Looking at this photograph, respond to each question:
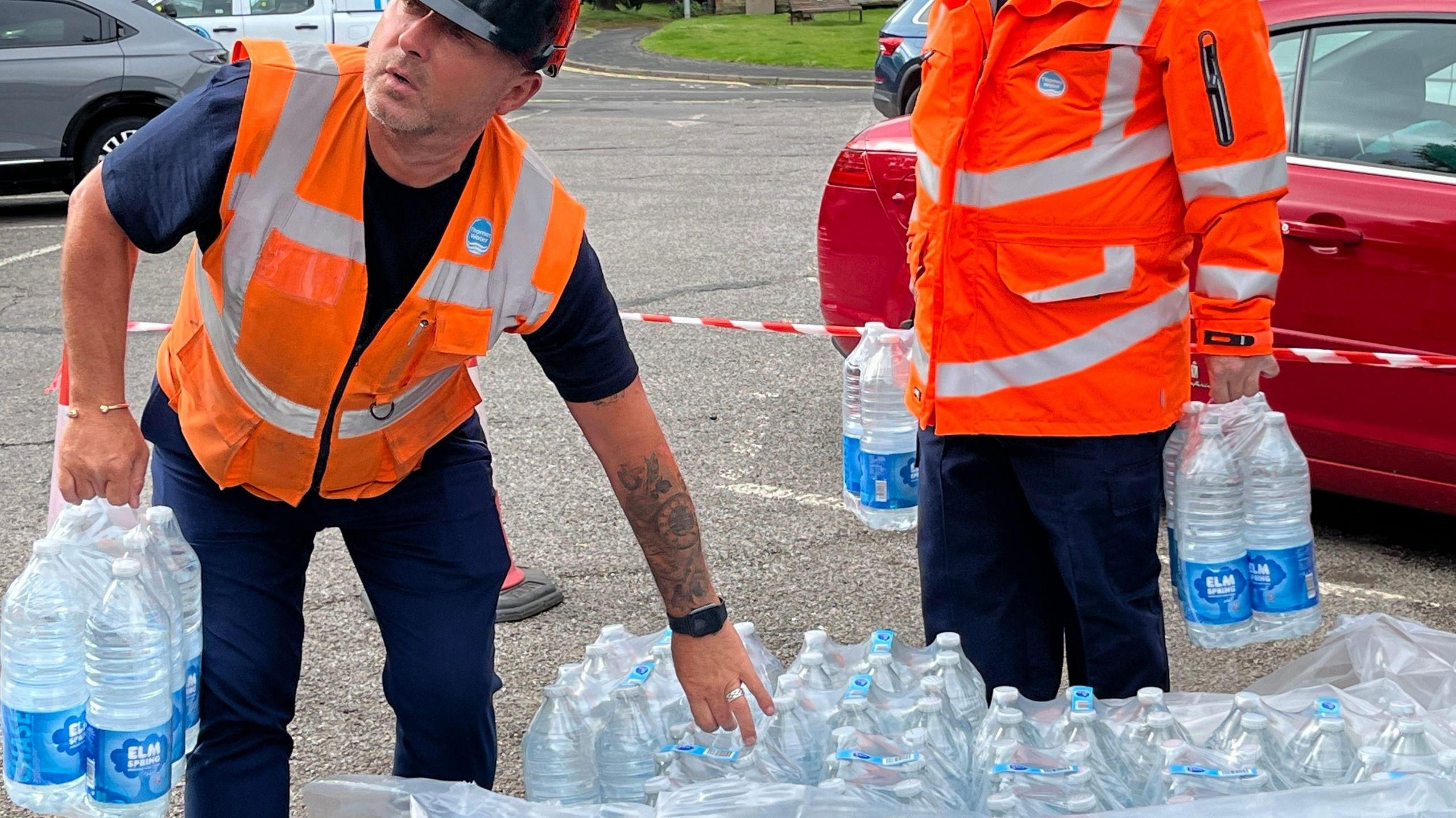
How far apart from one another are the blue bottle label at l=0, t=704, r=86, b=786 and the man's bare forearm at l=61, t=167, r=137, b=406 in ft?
1.61

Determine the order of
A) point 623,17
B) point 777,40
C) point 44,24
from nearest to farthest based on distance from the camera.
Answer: point 44,24
point 777,40
point 623,17

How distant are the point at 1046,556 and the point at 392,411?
1387 mm

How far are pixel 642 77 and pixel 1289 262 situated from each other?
22834mm

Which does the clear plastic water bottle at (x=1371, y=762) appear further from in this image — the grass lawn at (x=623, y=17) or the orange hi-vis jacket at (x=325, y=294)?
the grass lawn at (x=623, y=17)

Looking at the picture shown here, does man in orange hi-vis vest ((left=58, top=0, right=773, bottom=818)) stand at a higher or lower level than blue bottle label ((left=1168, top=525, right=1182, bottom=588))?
higher

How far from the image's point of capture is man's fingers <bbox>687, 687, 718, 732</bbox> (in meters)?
2.72

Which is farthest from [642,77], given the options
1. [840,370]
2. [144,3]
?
[840,370]

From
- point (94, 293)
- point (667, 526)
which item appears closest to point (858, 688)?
point (667, 526)

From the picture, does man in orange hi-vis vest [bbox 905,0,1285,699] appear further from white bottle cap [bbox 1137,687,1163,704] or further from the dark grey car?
the dark grey car

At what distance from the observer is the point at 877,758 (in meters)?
2.56

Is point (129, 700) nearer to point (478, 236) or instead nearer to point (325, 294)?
point (325, 294)

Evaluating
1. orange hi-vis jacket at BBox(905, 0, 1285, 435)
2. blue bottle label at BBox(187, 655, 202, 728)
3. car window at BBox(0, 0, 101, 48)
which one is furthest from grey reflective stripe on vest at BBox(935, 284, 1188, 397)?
car window at BBox(0, 0, 101, 48)

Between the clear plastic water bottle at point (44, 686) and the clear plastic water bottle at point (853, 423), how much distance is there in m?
1.89

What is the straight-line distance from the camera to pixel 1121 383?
9.78ft
